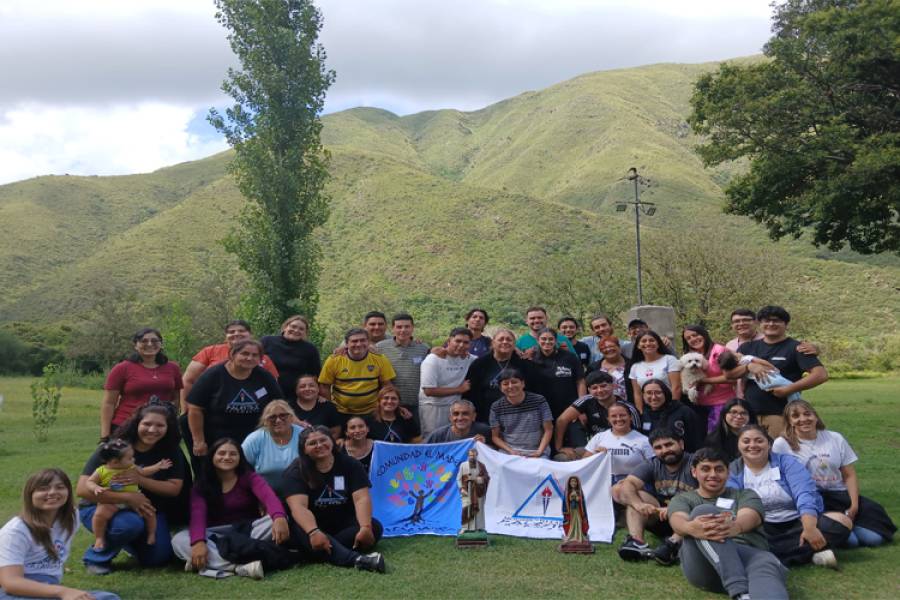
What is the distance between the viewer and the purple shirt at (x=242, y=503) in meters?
5.61

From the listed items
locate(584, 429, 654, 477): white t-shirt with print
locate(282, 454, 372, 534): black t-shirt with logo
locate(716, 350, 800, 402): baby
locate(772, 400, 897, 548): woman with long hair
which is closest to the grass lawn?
locate(772, 400, 897, 548): woman with long hair

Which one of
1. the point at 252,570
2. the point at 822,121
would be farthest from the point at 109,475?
the point at 822,121

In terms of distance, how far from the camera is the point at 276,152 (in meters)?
17.7

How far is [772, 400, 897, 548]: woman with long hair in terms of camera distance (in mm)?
5832

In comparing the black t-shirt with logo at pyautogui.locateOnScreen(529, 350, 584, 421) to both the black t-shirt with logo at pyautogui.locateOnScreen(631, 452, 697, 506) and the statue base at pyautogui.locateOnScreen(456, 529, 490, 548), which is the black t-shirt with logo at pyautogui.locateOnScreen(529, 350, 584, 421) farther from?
the statue base at pyautogui.locateOnScreen(456, 529, 490, 548)

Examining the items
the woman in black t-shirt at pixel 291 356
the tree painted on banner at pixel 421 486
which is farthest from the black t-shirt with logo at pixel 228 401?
the tree painted on banner at pixel 421 486

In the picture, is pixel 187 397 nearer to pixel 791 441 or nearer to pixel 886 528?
pixel 791 441

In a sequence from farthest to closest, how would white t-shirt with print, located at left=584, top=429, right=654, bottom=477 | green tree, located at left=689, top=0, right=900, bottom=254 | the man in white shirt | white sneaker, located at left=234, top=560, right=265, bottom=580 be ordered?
green tree, located at left=689, top=0, right=900, bottom=254
the man in white shirt
white t-shirt with print, located at left=584, top=429, right=654, bottom=477
white sneaker, located at left=234, top=560, right=265, bottom=580

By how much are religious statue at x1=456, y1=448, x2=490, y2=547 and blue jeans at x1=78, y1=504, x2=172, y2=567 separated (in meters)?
2.21

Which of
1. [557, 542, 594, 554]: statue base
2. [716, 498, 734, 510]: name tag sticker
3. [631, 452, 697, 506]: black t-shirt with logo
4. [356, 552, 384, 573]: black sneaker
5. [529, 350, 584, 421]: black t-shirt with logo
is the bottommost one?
[557, 542, 594, 554]: statue base

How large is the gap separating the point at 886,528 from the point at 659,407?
1.89 m

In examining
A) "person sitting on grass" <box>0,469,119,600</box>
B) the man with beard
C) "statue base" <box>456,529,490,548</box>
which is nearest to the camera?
"person sitting on grass" <box>0,469,119,600</box>

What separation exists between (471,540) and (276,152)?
44.0 feet

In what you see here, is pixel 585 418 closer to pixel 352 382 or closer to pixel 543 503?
pixel 543 503
